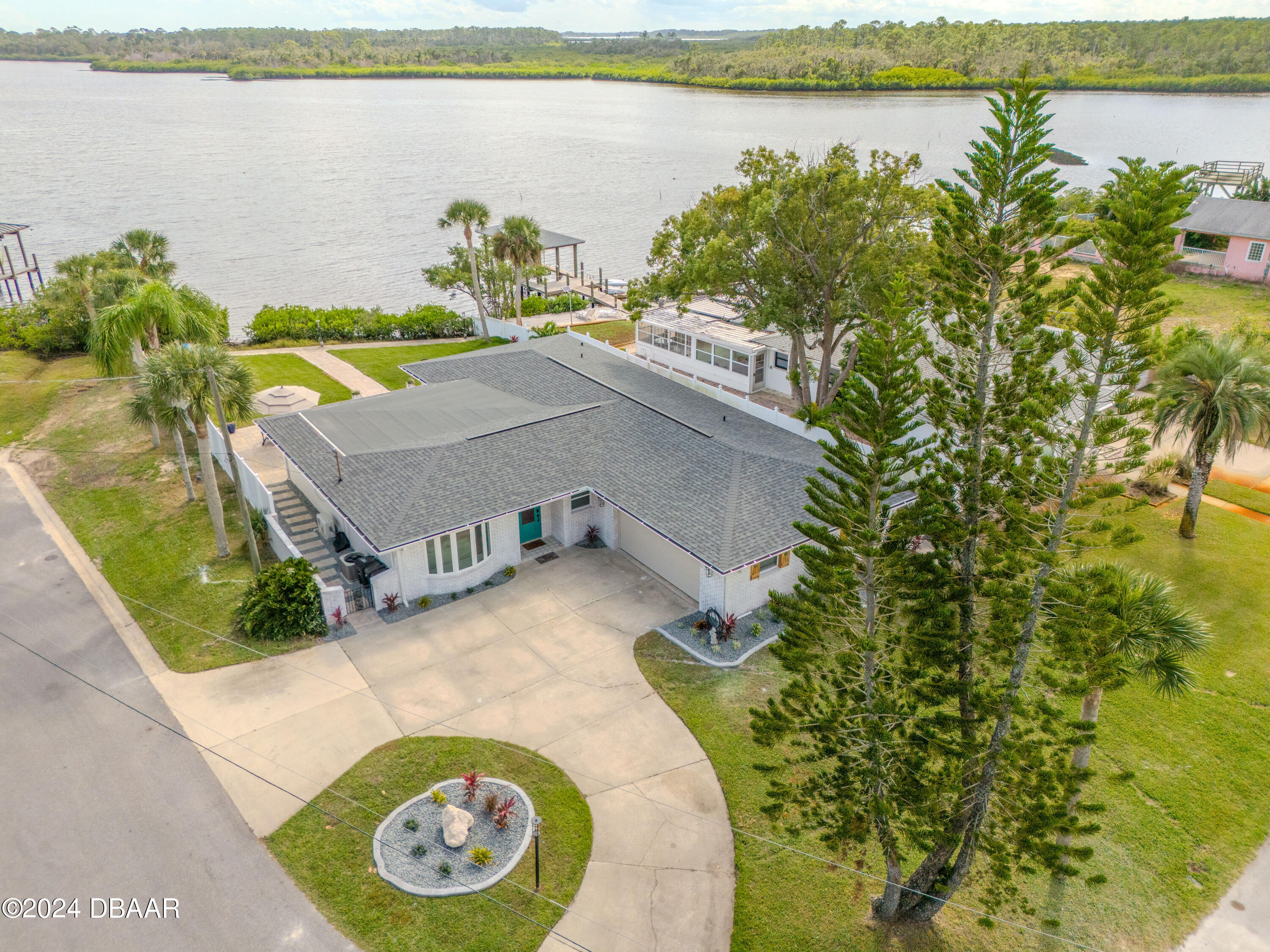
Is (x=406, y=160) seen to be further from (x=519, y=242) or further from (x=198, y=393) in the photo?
(x=198, y=393)

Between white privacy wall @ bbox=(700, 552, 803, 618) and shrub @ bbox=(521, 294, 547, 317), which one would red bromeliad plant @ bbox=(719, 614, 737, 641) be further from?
shrub @ bbox=(521, 294, 547, 317)

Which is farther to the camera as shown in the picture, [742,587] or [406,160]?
[406,160]

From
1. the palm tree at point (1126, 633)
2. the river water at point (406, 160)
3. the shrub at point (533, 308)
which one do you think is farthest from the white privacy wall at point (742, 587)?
the river water at point (406, 160)

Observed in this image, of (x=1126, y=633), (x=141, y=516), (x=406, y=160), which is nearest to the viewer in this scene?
(x=1126, y=633)

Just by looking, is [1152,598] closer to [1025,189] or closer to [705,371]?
[1025,189]

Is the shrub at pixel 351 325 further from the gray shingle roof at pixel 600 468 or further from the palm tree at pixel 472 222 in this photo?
the gray shingle roof at pixel 600 468

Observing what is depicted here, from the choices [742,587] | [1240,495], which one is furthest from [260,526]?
[1240,495]

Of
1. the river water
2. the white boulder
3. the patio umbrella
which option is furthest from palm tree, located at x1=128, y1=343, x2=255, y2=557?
the river water
